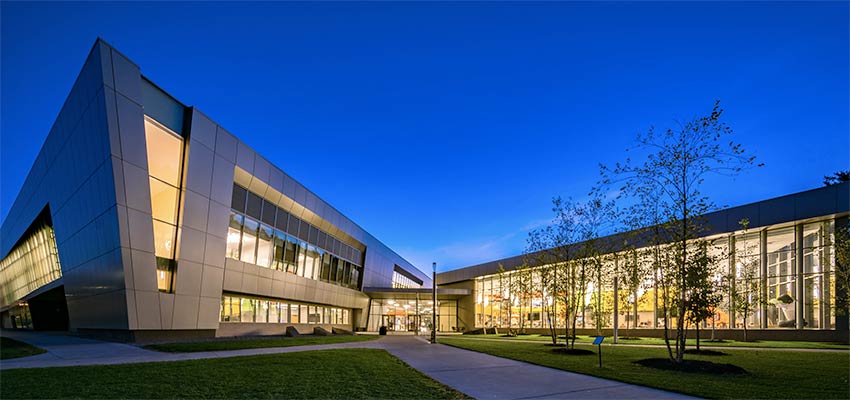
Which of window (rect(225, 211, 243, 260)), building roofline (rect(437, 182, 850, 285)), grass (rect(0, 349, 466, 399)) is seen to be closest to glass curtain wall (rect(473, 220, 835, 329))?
building roofline (rect(437, 182, 850, 285))

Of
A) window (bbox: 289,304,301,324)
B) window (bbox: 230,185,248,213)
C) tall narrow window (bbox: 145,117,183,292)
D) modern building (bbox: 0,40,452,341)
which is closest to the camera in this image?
modern building (bbox: 0,40,452,341)

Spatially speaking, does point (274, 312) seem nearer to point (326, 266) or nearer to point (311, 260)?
point (311, 260)

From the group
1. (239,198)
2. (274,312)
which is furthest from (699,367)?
(274,312)

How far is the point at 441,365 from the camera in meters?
15.9

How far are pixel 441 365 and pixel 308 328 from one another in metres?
29.5

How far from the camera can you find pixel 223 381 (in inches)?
431

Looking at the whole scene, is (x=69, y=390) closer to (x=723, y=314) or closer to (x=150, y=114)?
(x=150, y=114)

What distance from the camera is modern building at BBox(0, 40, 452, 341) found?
827 inches

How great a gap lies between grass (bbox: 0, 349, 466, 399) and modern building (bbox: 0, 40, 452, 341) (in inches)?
376

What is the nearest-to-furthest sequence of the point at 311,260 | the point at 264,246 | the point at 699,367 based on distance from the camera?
1. the point at 699,367
2. the point at 264,246
3. the point at 311,260

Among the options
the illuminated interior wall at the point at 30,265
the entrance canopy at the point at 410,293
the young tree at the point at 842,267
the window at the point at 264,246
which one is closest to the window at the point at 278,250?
the window at the point at 264,246

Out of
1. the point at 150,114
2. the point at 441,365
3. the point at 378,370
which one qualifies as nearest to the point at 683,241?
the point at 441,365

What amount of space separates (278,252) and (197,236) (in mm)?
10927

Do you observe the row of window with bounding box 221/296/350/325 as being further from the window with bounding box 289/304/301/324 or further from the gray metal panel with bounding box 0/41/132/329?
the gray metal panel with bounding box 0/41/132/329
